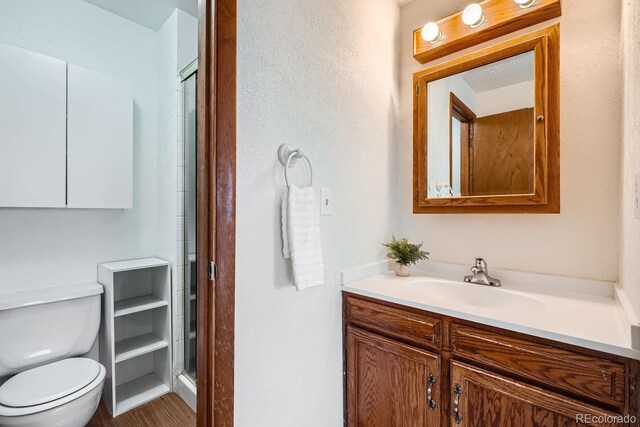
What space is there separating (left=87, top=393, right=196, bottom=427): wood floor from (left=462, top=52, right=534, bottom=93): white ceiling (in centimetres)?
247

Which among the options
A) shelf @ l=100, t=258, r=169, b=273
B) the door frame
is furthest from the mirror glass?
shelf @ l=100, t=258, r=169, b=273

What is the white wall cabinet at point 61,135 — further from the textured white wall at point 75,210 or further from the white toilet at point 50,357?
the white toilet at point 50,357

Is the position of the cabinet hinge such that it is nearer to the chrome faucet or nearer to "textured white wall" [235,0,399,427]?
"textured white wall" [235,0,399,427]

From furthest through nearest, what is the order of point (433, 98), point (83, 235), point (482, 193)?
point (83, 235), point (433, 98), point (482, 193)

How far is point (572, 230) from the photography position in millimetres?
1223

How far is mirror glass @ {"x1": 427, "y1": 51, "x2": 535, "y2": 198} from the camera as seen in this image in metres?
1.28

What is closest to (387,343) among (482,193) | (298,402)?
(298,402)

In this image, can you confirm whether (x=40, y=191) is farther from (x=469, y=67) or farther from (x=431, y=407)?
(x=469, y=67)

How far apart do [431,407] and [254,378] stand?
26.3 inches

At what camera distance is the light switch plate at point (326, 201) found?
1245mm

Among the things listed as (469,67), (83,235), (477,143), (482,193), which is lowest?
(83,235)

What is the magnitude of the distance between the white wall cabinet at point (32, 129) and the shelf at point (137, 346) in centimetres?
97

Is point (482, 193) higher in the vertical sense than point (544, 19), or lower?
lower

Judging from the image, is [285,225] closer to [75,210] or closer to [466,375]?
[466,375]
